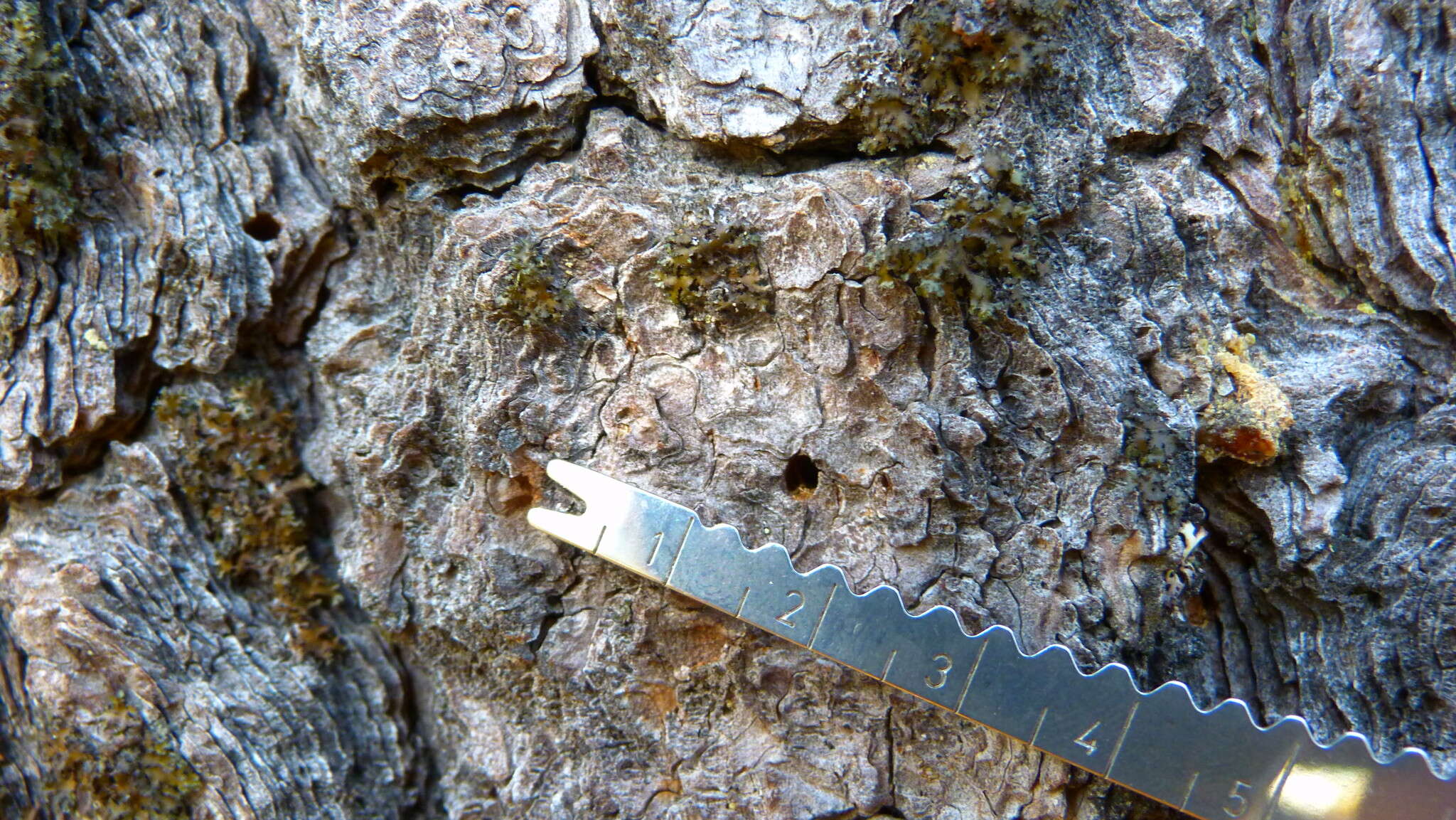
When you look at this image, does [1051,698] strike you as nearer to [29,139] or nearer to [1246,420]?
[1246,420]

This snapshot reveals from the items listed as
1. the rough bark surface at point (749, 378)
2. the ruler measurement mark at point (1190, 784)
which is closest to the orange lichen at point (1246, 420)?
the rough bark surface at point (749, 378)

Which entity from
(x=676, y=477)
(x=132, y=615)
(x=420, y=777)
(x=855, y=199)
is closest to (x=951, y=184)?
(x=855, y=199)

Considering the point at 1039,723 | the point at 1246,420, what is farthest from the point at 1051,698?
the point at 1246,420

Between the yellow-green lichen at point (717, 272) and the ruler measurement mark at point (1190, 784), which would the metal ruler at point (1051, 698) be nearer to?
the ruler measurement mark at point (1190, 784)

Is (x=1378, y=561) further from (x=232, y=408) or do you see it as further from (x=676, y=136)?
(x=232, y=408)

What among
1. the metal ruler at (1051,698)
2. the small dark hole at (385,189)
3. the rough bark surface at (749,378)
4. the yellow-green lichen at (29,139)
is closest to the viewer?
the metal ruler at (1051,698)

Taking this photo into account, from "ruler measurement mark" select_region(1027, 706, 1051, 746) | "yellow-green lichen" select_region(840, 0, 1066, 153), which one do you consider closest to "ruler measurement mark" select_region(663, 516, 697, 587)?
"ruler measurement mark" select_region(1027, 706, 1051, 746)

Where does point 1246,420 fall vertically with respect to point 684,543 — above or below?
above

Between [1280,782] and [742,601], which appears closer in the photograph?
[1280,782]

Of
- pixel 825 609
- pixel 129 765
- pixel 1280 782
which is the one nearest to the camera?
pixel 1280 782
